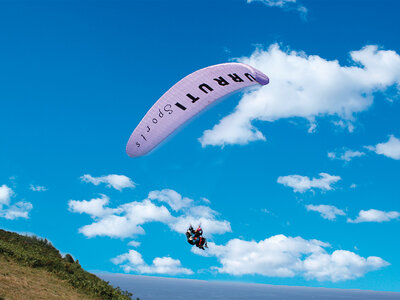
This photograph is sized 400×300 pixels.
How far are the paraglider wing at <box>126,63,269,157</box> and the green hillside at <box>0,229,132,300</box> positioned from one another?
30.2 feet

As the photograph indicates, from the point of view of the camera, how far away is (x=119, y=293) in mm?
23062

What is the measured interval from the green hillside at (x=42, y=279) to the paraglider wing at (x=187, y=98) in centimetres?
921

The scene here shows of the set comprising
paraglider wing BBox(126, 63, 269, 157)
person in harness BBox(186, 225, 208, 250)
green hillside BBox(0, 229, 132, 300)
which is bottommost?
green hillside BBox(0, 229, 132, 300)

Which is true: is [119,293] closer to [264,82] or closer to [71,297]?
[71,297]

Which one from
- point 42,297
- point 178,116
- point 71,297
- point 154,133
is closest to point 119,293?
point 71,297

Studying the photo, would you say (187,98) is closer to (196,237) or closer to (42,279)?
(196,237)

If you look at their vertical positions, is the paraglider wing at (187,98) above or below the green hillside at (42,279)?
above

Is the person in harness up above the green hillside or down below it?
above

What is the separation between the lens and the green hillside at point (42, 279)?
57.8ft

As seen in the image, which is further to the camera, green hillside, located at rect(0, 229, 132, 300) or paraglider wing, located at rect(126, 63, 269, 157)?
paraglider wing, located at rect(126, 63, 269, 157)

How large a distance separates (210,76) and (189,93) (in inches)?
61.2

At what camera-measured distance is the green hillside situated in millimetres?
17609

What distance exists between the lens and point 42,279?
20.4m

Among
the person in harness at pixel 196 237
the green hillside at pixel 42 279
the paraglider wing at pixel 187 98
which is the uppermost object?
the paraglider wing at pixel 187 98
